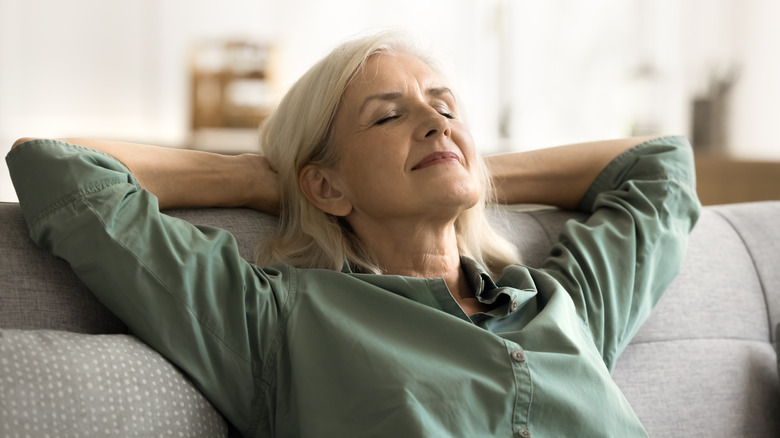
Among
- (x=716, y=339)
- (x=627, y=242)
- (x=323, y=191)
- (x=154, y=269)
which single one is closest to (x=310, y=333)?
(x=154, y=269)

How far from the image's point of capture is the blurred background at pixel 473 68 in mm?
4527

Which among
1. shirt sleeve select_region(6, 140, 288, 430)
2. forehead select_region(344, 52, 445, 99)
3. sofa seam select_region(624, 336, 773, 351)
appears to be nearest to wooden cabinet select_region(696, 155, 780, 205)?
sofa seam select_region(624, 336, 773, 351)

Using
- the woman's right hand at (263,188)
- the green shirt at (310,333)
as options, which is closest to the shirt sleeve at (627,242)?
the green shirt at (310,333)

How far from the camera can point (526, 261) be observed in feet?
5.30

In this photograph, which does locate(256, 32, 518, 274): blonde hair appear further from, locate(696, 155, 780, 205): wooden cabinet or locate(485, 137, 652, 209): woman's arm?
locate(696, 155, 780, 205): wooden cabinet

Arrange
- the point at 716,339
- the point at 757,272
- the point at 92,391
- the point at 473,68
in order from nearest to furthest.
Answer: the point at 92,391 → the point at 716,339 → the point at 757,272 → the point at 473,68

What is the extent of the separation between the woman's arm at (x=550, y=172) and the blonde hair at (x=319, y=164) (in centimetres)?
13

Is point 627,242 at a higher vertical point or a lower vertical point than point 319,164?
lower

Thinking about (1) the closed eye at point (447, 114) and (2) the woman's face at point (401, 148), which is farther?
(1) the closed eye at point (447, 114)

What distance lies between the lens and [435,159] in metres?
1.38

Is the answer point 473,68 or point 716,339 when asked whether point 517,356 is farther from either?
point 473,68

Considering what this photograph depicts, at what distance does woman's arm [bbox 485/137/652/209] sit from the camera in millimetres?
1688

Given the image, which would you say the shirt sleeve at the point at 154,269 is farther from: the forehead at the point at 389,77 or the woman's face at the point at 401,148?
the forehead at the point at 389,77

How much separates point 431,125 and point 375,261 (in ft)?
0.86
